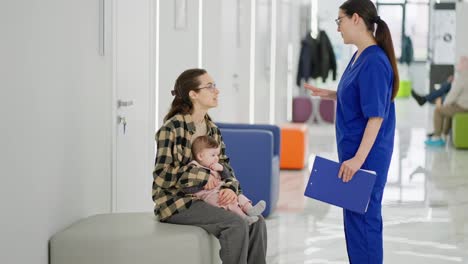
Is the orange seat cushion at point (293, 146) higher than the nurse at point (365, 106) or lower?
lower

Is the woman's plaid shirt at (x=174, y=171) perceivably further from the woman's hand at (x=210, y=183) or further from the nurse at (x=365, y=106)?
the nurse at (x=365, y=106)

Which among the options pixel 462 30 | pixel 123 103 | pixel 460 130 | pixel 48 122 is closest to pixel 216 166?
pixel 48 122

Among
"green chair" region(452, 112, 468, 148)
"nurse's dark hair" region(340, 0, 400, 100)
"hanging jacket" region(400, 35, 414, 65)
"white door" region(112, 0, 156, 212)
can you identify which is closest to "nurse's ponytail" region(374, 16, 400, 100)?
"nurse's dark hair" region(340, 0, 400, 100)

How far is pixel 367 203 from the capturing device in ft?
15.4

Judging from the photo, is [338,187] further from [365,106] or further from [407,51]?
[407,51]

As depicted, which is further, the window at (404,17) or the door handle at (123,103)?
the window at (404,17)

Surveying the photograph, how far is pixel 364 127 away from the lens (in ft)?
15.9

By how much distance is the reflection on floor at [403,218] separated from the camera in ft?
20.9

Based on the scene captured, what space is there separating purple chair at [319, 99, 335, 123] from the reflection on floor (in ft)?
16.6

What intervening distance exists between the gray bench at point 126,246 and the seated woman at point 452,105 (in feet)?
32.7

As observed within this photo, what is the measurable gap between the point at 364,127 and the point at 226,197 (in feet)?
2.68

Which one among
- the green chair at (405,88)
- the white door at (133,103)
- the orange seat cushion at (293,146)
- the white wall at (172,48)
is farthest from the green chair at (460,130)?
the green chair at (405,88)

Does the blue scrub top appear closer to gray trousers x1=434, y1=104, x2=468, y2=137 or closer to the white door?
the white door

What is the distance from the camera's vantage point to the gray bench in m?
4.39
